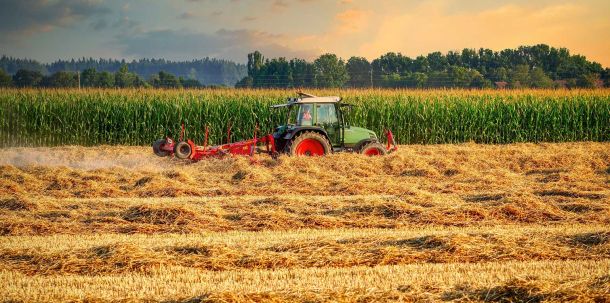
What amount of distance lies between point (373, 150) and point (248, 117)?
9600 millimetres

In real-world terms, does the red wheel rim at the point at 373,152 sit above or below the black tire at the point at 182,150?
below

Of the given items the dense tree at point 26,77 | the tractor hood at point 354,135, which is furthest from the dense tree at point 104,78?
the tractor hood at point 354,135

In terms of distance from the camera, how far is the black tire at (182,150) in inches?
654

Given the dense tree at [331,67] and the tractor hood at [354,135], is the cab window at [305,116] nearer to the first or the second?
the tractor hood at [354,135]

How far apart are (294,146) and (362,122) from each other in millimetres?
10437

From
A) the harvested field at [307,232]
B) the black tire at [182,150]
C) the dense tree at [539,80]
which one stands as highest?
the dense tree at [539,80]

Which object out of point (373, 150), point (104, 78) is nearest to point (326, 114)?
point (373, 150)

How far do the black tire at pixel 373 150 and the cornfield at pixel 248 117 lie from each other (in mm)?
8846

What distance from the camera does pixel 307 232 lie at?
32.7ft

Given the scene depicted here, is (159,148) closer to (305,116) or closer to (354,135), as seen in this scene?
(305,116)

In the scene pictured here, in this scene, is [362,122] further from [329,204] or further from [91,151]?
[329,204]

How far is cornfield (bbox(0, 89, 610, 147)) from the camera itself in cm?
2623

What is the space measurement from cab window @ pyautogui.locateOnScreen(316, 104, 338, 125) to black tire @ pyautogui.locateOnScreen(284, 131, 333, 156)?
396mm

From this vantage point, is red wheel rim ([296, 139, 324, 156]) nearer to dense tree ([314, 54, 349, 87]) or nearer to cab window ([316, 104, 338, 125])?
cab window ([316, 104, 338, 125])
